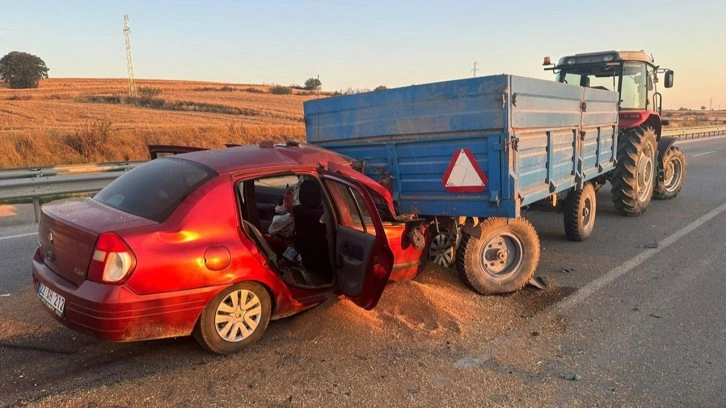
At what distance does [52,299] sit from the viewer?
3.48 metres

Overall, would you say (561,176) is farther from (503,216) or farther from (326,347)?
(326,347)

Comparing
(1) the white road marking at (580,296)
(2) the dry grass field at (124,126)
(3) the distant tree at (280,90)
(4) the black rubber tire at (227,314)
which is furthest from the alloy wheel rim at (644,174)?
(3) the distant tree at (280,90)

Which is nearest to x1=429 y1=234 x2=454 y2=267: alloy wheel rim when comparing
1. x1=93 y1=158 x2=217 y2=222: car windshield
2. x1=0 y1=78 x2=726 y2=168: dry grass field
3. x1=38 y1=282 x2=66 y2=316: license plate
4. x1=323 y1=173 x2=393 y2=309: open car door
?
x1=323 y1=173 x2=393 y2=309: open car door

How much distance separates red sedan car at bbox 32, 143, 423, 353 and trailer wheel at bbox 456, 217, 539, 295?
1.80 feet

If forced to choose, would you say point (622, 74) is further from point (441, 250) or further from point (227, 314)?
point (227, 314)

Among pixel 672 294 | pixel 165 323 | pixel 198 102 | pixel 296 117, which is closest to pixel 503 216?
pixel 672 294

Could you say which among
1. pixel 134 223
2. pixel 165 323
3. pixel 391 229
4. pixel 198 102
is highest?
pixel 198 102

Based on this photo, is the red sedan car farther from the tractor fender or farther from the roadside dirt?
the tractor fender

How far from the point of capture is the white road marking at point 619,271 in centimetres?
466

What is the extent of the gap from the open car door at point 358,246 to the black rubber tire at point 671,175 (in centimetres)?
816

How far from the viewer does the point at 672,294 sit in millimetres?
4867

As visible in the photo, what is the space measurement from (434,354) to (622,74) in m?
7.91

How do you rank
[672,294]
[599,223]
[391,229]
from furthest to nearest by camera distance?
[599,223] < [672,294] < [391,229]

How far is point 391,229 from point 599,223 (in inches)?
201
